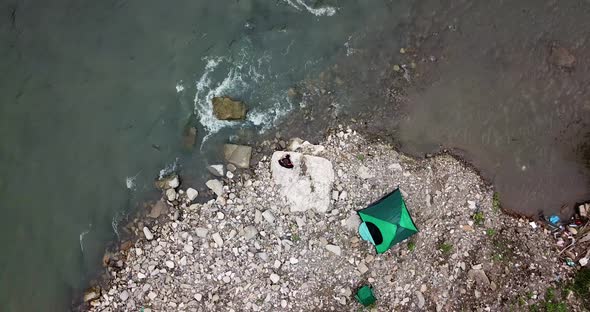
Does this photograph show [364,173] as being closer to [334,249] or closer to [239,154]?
[334,249]

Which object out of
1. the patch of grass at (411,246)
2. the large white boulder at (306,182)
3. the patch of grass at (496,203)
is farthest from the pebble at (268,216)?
the patch of grass at (496,203)

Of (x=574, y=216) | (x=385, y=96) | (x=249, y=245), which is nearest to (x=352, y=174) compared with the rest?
(x=385, y=96)

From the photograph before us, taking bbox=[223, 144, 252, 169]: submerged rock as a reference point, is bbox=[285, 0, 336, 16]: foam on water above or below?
above

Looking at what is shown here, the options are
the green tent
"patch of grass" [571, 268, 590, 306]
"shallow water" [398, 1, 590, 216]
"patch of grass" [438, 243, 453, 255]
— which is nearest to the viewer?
the green tent

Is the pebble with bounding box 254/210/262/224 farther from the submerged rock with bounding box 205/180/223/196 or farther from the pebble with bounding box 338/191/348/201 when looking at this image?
the pebble with bounding box 338/191/348/201

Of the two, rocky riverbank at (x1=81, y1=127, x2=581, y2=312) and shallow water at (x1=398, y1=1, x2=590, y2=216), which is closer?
rocky riverbank at (x1=81, y1=127, x2=581, y2=312)

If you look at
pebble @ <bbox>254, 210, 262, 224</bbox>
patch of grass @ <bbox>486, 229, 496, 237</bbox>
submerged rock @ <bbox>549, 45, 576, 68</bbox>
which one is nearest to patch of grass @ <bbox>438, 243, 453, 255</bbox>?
patch of grass @ <bbox>486, 229, 496, 237</bbox>

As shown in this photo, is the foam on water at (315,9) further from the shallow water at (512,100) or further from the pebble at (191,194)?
the pebble at (191,194)
